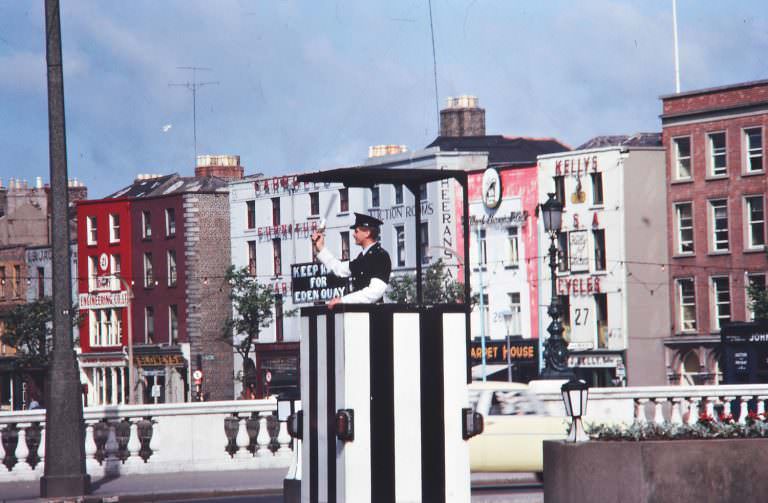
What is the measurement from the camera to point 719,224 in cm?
6919

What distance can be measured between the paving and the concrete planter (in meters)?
7.31

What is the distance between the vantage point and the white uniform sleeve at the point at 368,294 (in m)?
13.2

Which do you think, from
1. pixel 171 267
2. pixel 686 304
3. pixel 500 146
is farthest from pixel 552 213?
pixel 171 267

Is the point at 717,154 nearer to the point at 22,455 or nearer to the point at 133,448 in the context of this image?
the point at 133,448

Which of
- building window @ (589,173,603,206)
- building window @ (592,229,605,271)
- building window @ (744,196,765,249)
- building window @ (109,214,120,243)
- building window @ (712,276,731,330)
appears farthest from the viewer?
building window @ (109,214,120,243)

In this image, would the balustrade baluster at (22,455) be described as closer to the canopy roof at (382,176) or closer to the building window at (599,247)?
the canopy roof at (382,176)

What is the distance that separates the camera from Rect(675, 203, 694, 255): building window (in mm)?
70500

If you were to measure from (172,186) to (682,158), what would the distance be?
33.2m

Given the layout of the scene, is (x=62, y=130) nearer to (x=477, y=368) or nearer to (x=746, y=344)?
(x=746, y=344)

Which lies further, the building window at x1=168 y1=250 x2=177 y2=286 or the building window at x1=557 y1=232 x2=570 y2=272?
the building window at x1=168 y1=250 x2=177 y2=286

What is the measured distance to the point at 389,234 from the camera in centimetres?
8156

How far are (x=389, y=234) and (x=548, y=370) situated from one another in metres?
50.0

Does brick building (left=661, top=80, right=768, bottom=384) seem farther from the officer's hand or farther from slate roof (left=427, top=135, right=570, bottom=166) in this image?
the officer's hand

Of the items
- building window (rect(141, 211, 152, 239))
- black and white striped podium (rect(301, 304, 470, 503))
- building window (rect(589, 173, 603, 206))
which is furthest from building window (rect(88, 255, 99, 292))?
black and white striped podium (rect(301, 304, 470, 503))
